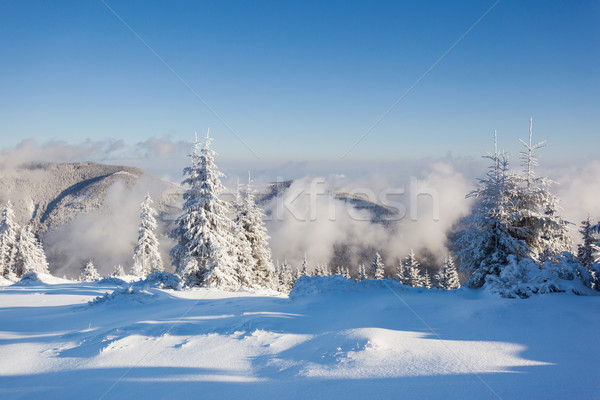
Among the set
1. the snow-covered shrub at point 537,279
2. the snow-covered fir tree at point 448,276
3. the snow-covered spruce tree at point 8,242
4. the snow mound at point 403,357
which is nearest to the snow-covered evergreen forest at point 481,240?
the snow-covered shrub at point 537,279

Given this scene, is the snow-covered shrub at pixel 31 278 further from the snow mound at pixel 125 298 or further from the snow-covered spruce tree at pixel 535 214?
the snow-covered spruce tree at pixel 535 214

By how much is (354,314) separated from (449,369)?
287 centimetres

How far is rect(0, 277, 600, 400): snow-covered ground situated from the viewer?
149 inches

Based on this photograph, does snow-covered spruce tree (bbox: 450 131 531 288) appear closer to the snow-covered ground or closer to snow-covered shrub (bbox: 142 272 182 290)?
the snow-covered ground

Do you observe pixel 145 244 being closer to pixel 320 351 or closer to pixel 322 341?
pixel 322 341

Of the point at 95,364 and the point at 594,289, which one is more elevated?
the point at 594,289

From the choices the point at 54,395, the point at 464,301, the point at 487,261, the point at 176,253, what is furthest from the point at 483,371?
the point at 176,253

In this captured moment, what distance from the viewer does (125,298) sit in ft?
31.1

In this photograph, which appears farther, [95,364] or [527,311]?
[527,311]

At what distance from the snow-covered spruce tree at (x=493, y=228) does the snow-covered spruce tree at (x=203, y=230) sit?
45.9 feet

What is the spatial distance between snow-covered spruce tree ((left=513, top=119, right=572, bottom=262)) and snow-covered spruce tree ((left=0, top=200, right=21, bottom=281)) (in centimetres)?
5154

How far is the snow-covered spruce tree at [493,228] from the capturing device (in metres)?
14.5

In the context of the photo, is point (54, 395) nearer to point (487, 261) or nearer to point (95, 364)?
point (95, 364)

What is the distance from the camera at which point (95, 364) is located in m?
4.90
